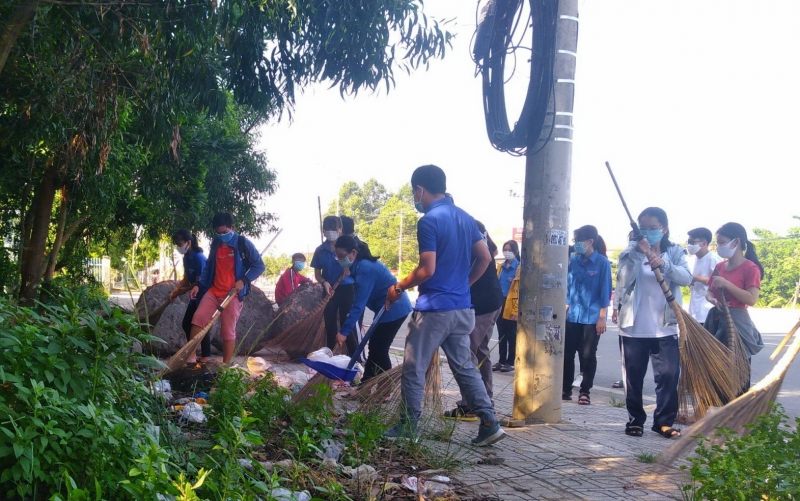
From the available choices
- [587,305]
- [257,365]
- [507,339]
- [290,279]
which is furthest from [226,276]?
[290,279]

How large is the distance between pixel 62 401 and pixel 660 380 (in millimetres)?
4424

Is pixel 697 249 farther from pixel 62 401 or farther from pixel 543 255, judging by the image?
pixel 62 401

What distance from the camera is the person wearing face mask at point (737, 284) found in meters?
6.22

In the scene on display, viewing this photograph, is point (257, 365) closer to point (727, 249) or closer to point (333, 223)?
point (333, 223)

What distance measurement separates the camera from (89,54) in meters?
6.16

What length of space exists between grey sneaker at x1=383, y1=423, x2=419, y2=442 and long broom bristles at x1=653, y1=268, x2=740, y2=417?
2.08m

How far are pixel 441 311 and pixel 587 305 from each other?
10.4 ft

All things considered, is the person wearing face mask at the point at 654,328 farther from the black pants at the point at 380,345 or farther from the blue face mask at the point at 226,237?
the blue face mask at the point at 226,237

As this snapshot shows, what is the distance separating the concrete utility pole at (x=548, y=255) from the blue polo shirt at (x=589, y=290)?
1710 millimetres

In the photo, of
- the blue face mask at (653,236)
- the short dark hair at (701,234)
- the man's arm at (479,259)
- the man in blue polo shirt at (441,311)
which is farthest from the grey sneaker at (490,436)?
the short dark hair at (701,234)

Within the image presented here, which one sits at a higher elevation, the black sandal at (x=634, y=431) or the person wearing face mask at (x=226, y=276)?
the person wearing face mask at (x=226, y=276)

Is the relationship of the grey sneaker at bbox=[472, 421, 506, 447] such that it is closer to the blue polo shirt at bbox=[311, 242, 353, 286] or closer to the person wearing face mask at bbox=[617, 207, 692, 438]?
the person wearing face mask at bbox=[617, 207, 692, 438]

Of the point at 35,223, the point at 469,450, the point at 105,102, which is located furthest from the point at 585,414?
the point at 35,223

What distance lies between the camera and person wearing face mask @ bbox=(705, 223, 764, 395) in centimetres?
622
